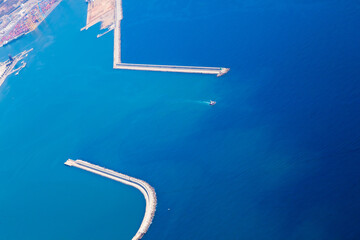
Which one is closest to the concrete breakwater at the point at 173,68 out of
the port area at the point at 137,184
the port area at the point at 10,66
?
the port area at the point at 137,184

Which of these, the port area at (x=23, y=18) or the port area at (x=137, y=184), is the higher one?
the port area at (x=23, y=18)

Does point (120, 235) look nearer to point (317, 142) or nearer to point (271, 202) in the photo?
point (271, 202)

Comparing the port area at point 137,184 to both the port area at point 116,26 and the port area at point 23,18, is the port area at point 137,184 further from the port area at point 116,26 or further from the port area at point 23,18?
the port area at point 23,18

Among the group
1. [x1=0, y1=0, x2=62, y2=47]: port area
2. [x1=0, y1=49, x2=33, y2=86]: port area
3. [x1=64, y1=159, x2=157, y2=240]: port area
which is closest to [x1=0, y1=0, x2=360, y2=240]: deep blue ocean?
[x1=64, y1=159, x2=157, y2=240]: port area

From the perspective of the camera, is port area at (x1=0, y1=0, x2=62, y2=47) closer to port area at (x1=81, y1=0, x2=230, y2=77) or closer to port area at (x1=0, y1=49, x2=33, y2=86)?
port area at (x1=0, y1=49, x2=33, y2=86)

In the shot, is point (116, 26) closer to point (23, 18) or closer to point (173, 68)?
point (173, 68)

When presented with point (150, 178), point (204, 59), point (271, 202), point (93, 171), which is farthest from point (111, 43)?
point (271, 202)

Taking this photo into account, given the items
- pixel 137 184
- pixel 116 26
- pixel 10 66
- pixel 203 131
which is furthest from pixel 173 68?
pixel 10 66
